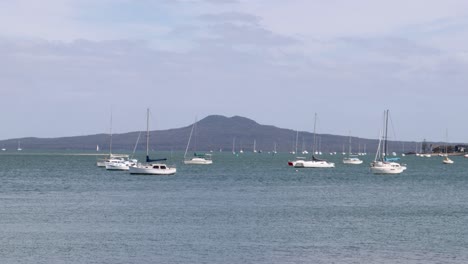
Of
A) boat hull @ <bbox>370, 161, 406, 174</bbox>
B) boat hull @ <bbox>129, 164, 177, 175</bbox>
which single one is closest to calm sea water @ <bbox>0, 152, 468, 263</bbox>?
boat hull @ <bbox>129, 164, 177, 175</bbox>

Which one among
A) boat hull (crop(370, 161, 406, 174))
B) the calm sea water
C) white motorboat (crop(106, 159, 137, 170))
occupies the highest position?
boat hull (crop(370, 161, 406, 174))

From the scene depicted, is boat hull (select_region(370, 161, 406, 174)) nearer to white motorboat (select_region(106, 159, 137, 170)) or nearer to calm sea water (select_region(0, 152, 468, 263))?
white motorboat (select_region(106, 159, 137, 170))

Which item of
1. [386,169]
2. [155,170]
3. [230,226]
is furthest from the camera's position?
[386,169]

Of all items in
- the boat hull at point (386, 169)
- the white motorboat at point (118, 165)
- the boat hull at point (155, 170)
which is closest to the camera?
the boat hull at point (155, 170)

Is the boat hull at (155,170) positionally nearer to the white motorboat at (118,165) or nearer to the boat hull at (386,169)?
the white motorboat at (118,165)

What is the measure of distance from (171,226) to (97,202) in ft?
68.6

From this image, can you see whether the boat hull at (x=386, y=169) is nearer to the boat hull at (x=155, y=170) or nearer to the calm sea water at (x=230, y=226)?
the boat hull at (x=155, y=170)

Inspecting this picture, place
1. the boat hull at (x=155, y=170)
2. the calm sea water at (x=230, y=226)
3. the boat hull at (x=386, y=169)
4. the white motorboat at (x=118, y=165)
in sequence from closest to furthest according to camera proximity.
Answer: the calm sea water at (x=230, y=226) < the boat hull at (x=155, y=170) < the boat hull at (x=386, y=169) < the white motorboat at (x=118, y=165)

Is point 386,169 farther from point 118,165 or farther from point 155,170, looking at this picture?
point 118,165

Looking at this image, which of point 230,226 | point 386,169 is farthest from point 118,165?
point 230,226

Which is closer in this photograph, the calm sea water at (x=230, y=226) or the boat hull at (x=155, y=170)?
the calm sea water at (x=230, y=226)

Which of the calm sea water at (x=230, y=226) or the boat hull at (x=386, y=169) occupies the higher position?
the boat hull at (x=386, y=169)

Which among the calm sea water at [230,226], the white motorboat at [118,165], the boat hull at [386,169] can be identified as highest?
the boat hull at [386,169]

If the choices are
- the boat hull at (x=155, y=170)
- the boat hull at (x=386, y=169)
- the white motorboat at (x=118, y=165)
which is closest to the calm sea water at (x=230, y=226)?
the boat hull at (x=155, y=170)
